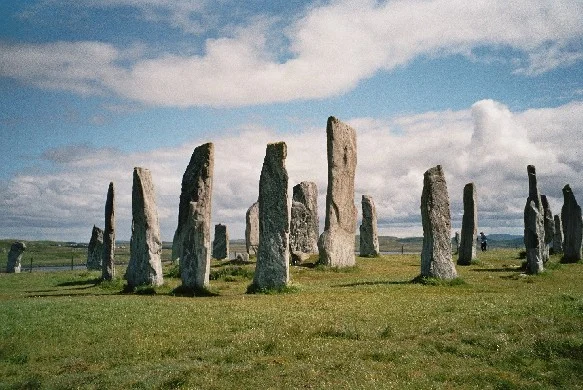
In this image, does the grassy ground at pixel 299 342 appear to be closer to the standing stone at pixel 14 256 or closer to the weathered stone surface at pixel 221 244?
the weathered stone surface at pixel 221 244

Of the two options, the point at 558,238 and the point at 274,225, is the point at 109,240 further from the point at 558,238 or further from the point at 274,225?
the point at 558,238

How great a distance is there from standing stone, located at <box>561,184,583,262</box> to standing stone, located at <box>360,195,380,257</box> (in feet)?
47.4

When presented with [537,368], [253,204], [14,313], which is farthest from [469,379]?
[253,204]

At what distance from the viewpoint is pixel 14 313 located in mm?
18344

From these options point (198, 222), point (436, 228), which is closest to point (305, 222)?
point (436, 228)

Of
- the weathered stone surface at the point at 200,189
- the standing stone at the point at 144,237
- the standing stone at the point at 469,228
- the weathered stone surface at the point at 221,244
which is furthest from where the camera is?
the weathered stone surface at the point at 221,244

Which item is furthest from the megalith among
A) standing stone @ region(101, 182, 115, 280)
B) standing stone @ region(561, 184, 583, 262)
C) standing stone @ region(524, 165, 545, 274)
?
standing stone @ region(561, 184, 583, 262)

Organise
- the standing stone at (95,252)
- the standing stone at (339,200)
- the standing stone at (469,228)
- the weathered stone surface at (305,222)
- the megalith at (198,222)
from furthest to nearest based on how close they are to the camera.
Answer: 1. the standing stone at (95,252)
2. the weathered stone surface at (305,222)
3. the standing stone at (469,228)
4. the standing stone at (339,200)
5. the megalith at (198,222)

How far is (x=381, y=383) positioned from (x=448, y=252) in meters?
16.3

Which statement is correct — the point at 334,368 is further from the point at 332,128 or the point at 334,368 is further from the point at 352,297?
the point at 332,128

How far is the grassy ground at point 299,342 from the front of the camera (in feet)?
37.2

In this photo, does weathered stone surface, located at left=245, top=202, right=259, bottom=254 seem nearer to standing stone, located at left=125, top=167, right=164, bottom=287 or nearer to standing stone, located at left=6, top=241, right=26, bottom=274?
standing stone, located at left=125, top=167, right=164, bottom=287

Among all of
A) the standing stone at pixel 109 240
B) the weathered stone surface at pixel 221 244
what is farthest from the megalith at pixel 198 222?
the weathered stone surface at pixel 221 244

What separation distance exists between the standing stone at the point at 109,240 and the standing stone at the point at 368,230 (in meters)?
22.4
